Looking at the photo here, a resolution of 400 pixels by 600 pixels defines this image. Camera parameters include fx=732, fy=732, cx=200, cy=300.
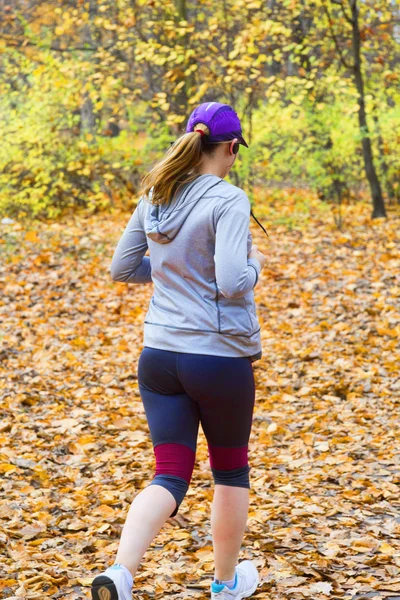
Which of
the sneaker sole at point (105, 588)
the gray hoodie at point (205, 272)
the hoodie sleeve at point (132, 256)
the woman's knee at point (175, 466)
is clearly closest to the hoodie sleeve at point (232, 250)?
the gray hoodie at point (205, 272)

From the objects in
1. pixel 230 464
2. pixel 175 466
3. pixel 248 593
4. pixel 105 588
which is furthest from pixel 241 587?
pixel 105 588

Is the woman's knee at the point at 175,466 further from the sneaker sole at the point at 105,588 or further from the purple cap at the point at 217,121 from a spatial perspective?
the purple cap at the point at 217,121

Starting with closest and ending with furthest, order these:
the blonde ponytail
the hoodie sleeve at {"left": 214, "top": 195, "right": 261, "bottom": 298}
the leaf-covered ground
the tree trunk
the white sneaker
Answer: the hoodie sleeve at {"left": 214, "top": 195, "right": 261, "bottom": 298} < the blonde ponytail < the white sneaker < the leaf-covered ground < the tree trunk

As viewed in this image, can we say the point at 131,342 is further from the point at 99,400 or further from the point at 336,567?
the point at 336,567

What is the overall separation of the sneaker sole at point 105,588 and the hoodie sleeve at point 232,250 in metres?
1.00

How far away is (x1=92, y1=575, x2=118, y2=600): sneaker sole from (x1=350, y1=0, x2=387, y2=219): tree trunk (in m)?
10.7

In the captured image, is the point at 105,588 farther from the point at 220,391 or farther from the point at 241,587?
the point at 241,587

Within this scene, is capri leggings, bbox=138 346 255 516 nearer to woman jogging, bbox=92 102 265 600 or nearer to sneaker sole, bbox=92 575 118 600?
woman jogging, bbox=92 102 265 600

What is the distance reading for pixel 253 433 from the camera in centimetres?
586

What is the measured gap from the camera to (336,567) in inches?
136

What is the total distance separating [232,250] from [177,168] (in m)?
0.37

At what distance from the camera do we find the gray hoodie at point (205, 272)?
249 cm

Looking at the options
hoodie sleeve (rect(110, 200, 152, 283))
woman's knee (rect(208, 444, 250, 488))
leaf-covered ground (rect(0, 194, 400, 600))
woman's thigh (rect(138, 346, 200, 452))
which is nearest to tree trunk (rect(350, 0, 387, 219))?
leaf-covered ground (rect(0, 194, 400, 600))

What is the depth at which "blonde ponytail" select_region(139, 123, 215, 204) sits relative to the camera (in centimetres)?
260
